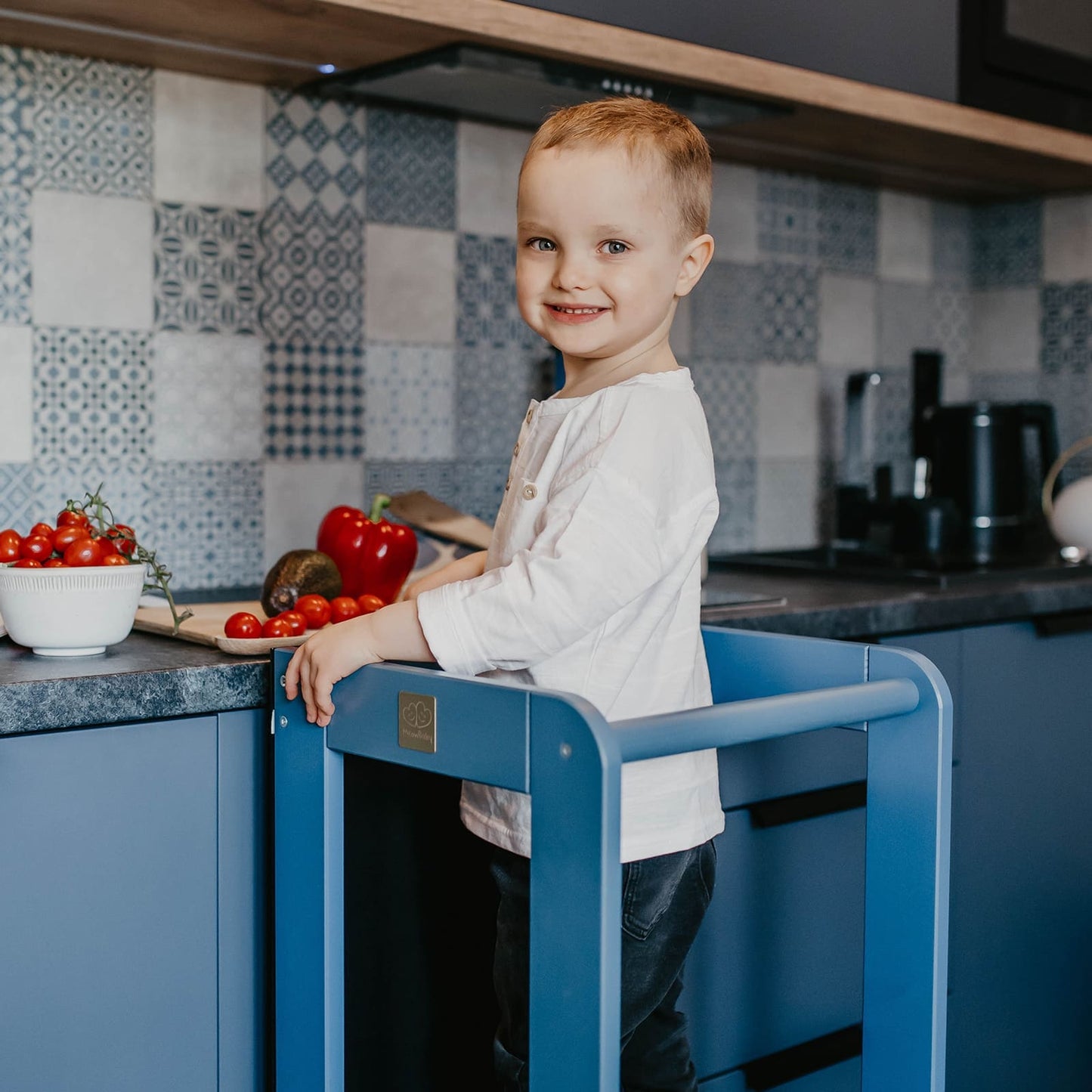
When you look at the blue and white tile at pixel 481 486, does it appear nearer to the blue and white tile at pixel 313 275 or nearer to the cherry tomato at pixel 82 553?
the blue and white tile at pixel 313 275

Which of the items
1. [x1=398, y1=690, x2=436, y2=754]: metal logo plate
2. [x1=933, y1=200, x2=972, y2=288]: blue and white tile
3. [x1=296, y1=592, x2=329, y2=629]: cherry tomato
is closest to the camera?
[x1=398, y1=690, x2=436, y2=754]: metal logo plate

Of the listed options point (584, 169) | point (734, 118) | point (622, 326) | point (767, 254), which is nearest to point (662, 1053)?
point (622, 326)

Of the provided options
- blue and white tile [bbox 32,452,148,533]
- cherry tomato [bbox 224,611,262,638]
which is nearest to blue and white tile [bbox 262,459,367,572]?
blue and white tile [bbox 32,452,148,533]

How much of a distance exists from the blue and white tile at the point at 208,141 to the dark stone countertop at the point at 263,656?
2.06 ft

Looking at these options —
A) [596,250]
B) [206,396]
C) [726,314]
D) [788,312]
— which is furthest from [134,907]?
[788,312]

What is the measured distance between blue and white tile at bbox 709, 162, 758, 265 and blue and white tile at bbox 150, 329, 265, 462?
0.80 metres

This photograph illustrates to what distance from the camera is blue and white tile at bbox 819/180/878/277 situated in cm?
239

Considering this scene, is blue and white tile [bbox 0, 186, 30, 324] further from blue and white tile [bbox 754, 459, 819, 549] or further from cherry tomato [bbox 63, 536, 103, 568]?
blue and white tile [bbox 754, 459, 819, 549]

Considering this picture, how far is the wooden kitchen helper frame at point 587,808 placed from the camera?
85 cm

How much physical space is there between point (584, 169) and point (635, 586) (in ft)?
1.02

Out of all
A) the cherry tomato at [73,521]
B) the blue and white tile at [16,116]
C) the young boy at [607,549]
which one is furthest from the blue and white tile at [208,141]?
the young boy at [607,549]

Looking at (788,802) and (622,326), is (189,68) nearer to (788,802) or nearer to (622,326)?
(622,326)

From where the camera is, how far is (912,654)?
3.62 ft

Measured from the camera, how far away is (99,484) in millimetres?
1646
